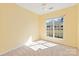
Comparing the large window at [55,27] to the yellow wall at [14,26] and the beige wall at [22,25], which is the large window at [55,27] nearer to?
the beige wall at [22,25]

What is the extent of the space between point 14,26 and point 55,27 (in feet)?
6.36

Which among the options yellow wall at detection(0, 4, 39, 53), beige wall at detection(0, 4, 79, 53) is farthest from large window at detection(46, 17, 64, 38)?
yellow wall at detection(0, 4, 39, 53)

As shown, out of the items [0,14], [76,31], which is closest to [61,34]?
[76,31]

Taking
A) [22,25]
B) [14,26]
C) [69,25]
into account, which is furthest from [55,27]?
[14,26]

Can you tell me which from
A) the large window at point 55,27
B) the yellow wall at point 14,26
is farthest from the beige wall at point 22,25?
the large window at point 55,27

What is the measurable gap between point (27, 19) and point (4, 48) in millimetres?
1628

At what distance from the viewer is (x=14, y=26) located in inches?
123

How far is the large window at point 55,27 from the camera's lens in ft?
12.9

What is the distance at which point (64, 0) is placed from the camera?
1036 mm

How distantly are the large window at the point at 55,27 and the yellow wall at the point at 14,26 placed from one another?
0.76 m

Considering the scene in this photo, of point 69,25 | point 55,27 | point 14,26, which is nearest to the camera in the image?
point 14,26

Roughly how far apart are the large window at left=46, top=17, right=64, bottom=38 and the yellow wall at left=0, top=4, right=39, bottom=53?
76cm

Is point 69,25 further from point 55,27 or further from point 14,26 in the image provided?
point 14,26

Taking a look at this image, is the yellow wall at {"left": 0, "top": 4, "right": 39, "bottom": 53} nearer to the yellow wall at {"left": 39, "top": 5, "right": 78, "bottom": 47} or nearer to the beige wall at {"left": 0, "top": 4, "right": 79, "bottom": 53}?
the beige wall at {"left": 0, "top": 4, "right": 79, "bottom": 53}
